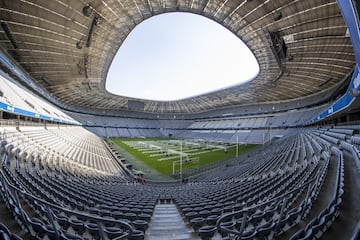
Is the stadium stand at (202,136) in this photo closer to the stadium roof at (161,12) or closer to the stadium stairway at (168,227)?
the stadium stairway at (168,227)

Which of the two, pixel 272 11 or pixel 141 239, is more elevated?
pixel 272 11

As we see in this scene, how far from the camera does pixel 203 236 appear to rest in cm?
464

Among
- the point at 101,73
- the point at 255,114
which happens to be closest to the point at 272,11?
the point at 101,73

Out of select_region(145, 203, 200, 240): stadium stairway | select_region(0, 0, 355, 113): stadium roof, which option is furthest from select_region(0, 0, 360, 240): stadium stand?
select_region(0, 0, 355, 113): stadium roof

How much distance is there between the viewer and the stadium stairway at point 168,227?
17.1 ft

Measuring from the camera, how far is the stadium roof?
18.2m

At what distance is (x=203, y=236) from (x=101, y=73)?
3552 cm

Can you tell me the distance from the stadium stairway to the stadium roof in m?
18.9

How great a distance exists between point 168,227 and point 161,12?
84.3 feet

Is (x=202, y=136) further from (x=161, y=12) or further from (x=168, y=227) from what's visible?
(x=168, y=227)

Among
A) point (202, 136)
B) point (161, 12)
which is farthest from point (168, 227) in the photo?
point (202, 136)

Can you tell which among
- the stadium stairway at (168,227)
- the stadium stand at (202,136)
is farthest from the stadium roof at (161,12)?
the stadium stairway at (168,227)

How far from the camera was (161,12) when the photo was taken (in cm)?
2569

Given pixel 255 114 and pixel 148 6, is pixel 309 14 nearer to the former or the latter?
pixel 148 6
